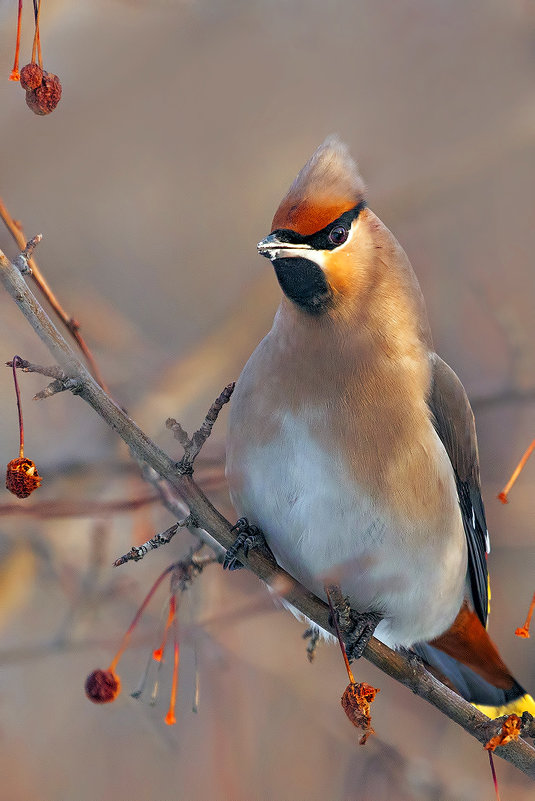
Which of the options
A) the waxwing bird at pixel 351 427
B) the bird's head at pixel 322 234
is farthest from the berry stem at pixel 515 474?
the bird's head at pixel 322 234

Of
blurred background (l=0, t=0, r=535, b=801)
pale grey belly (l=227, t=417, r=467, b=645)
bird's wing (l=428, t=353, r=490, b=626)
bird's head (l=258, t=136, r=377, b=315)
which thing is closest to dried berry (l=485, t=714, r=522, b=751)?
pale grey belly (l=227, t=417, r=467, b=645)

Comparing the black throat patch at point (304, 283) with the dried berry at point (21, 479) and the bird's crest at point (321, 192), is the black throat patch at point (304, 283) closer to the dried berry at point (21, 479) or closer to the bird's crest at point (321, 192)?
the bird's crest at point (321, 192)

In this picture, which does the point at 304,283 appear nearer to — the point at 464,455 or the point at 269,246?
the point at 269,246

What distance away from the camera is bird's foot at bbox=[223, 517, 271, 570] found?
262cm

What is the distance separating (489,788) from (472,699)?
24.1 inches

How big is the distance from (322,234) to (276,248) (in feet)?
0.74

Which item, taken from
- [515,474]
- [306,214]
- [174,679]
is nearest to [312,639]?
[174,679]

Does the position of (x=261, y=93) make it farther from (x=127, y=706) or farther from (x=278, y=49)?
(x=127, y=706)

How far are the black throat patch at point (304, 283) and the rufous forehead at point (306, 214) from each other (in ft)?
0.30

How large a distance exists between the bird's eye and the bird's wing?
0.60m

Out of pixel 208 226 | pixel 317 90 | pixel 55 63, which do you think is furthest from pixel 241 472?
pixel 317 90

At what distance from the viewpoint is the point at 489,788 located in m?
3.75

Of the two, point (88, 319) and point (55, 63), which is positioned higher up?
point (55, 63)

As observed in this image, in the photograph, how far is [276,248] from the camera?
2371mm
